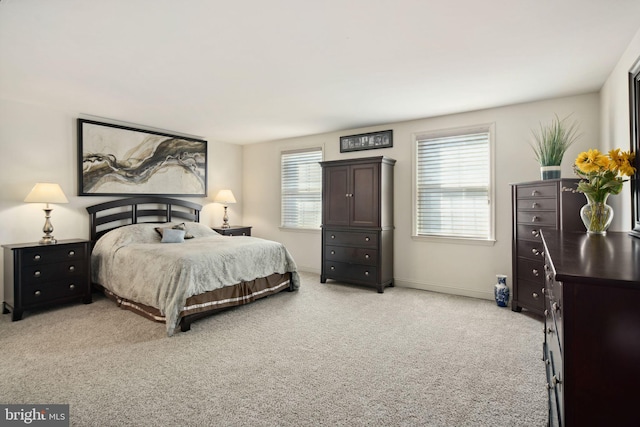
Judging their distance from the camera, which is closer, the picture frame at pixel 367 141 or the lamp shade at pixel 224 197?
the picture frame at pixel 367 141

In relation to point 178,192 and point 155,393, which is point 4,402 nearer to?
point 155,393

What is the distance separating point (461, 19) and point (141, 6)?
78.0 inches

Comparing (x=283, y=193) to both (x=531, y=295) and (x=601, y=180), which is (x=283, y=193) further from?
(x=601, y=180)

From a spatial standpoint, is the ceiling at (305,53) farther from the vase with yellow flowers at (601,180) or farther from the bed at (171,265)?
the bed at (171,265)

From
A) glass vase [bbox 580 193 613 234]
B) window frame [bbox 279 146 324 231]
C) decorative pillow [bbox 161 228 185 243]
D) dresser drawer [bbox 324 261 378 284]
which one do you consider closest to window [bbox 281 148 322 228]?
window frame [bbox 279 146 324 231]

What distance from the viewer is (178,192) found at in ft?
17.9

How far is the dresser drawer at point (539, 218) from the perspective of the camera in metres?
3.22

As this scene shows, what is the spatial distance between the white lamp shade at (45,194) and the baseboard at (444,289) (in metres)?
4.35

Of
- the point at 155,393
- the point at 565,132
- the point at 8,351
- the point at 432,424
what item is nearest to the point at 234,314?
the point at 155,393

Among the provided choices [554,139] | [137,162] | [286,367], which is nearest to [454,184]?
[554,139]

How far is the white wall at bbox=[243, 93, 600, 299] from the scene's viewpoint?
369 cm

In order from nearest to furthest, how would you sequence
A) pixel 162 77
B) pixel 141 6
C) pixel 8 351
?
pixel 141 6 < pixel 8 351 < pixel 162 77

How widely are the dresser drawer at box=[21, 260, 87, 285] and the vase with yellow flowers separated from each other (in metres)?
4.87

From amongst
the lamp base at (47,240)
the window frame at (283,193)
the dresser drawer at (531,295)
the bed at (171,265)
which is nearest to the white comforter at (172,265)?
the bed at (171,265)
